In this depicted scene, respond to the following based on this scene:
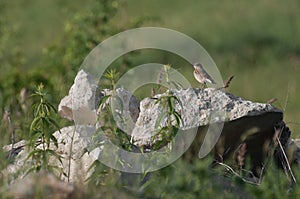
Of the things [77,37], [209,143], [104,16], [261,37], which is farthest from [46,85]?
[261,37]

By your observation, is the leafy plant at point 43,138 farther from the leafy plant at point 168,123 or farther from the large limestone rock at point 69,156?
the leafy plant at point 168,123

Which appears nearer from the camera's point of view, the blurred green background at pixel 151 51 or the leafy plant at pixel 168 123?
the leafy plant at pixel 168 123

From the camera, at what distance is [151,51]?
18844mm

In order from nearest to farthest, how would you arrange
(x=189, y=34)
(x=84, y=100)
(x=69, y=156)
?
(x=69, y=156) < (x=84, y=100) < (x=189, y=34)

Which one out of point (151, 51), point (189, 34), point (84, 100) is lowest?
point (84, 100)

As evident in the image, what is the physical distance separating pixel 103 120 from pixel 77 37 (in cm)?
502

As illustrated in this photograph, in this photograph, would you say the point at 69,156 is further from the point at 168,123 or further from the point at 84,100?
the point at 84,100

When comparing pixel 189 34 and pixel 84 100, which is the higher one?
pixel 189 34

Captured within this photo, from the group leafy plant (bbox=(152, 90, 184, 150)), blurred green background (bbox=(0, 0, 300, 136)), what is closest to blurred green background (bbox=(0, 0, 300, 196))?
blurred green background (bbox=(0, 0, 300, 136))

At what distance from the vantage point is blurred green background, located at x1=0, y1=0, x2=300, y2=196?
922cm

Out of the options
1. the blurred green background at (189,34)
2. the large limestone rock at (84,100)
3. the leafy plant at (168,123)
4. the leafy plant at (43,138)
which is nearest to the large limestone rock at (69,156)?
the leafy plant at (43,138)

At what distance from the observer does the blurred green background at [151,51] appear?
363 inches

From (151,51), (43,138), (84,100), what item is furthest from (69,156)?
(151,51)

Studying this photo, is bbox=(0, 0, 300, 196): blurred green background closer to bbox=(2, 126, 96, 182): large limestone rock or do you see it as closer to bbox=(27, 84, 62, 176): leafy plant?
bbox=(2, 126, 96, 182): large limestone rock
